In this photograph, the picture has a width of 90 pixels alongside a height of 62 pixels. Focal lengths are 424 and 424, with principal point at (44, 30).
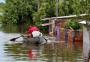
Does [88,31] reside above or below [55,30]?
above

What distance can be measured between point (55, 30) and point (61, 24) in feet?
5.09

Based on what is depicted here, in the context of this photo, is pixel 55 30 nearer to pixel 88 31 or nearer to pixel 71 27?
pixel 71 27

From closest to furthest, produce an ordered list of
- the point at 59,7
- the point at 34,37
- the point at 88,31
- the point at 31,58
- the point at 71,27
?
1. the point at 88,31
2. the point at 31,58
3. the point at 34,37
4. the point at 71,27
5. the point at 59,7

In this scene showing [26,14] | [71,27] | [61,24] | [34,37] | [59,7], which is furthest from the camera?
[26,14]

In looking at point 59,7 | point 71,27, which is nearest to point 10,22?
point 59,7

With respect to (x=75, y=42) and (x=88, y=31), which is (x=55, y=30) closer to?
(x=75, y=42)

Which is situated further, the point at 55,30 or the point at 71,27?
the point at 55,30

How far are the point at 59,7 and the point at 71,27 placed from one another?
19.2 metres

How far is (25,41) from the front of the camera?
33281 millimetres

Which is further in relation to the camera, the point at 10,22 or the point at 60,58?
the point at 10,22

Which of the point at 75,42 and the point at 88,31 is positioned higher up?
the point at 88,31

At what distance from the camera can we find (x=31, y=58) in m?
21.7

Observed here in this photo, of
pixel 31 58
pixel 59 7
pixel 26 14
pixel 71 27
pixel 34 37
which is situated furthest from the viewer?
pixel 26 14

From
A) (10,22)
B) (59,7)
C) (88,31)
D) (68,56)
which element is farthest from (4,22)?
(88,31)
